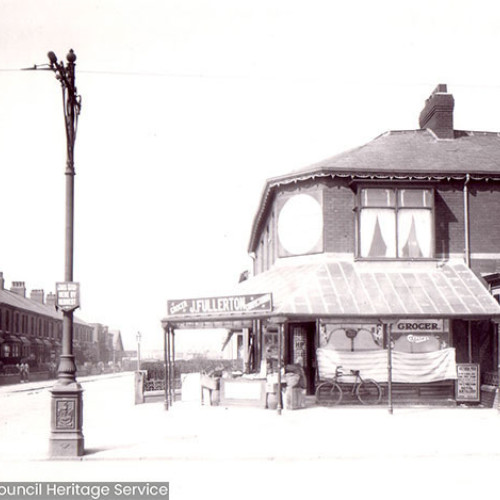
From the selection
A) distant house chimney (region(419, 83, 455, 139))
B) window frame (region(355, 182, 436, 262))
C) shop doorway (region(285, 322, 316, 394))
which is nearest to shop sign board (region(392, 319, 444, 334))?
window frame (region(355, 182, 436, 262))

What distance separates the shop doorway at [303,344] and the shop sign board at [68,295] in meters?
10.1

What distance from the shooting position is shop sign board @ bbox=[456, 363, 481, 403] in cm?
2073

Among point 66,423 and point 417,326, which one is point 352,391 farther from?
point 66,423

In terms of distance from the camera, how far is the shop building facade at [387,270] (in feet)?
65.7

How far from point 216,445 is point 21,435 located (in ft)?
15.3

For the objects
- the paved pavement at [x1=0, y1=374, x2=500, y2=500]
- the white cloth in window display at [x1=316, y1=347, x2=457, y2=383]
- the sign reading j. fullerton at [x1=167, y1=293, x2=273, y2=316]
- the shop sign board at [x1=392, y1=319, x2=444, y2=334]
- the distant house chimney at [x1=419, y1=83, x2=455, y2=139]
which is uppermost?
the distant house chimney at [x1=419, y1=83, x2=455, y2=139]

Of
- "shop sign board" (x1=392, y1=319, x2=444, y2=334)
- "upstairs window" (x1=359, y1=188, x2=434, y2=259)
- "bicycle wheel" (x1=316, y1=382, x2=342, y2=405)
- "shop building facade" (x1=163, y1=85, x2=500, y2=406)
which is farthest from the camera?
"upstairs window" (x1=359, y1=188, x2=434, y2=259)

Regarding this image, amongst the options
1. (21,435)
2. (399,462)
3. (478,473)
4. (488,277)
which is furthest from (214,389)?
(478,473)

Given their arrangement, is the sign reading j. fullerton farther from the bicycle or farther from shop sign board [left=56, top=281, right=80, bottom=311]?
shop sign board [left=56, top=281, right=80, bottom=311]

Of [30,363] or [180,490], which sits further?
[30,363]

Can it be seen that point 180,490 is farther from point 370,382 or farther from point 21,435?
point 370,382

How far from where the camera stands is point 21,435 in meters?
15.4

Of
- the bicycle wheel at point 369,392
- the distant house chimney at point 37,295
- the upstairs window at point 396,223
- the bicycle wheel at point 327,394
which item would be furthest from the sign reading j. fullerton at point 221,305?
the distant house chimney at point 37,295

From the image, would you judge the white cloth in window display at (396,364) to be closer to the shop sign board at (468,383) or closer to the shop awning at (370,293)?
the shop sign board at (468,383)
